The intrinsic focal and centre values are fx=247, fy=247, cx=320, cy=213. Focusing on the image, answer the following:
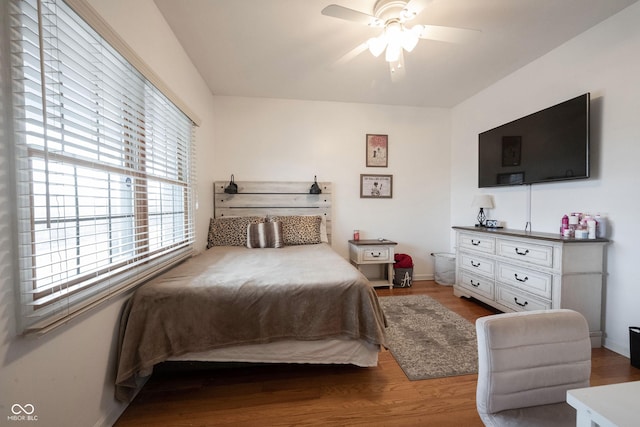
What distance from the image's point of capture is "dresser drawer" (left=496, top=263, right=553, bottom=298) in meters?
2.04

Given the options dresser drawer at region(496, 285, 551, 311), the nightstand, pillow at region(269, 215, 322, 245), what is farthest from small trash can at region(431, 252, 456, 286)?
pillow at region(269, 215, 322, 245)

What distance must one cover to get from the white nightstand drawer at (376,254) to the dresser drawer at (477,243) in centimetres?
90

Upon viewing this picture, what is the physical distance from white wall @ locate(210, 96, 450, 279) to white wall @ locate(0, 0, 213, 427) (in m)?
1.51

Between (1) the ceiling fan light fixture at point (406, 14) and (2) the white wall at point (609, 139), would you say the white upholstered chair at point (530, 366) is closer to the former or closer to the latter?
(2) the white wall at point (609, 139)

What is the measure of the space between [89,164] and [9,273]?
54cm

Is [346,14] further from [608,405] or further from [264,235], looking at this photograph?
[264,235]

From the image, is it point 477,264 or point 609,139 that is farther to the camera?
point 477,264

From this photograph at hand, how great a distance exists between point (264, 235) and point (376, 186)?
1.79 m

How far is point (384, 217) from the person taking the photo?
12.1 feet

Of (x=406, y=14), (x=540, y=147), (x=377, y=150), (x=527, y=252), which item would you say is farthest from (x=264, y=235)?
(x=540, y=147)

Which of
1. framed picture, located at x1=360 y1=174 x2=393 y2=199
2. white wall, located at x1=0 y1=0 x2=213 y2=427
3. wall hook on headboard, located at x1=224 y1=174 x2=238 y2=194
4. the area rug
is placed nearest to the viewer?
white wall, located at x1=0 y1=0 x2=213 y2=427

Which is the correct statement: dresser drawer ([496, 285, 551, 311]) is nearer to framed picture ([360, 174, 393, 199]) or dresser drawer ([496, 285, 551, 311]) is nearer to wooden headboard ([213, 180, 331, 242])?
framed picture ([360, 174, 393, 199])

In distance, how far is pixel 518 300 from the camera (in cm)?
229

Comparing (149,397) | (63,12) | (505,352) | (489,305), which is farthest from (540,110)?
(149,397)
